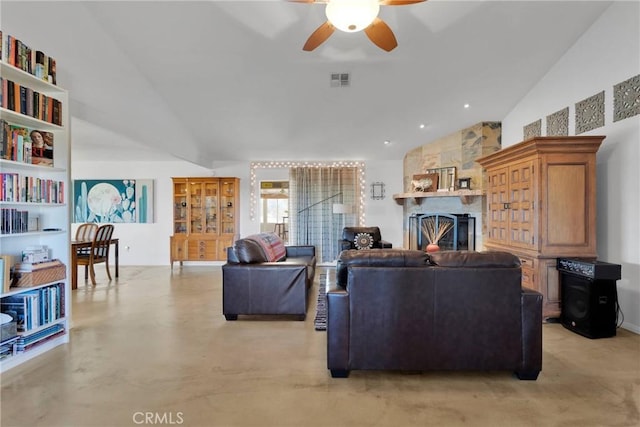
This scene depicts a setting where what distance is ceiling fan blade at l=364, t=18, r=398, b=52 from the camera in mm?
2400

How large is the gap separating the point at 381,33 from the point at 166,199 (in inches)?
231

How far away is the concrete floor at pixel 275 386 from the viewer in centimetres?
177

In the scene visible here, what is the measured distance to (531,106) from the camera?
182 inches

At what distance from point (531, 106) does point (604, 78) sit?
3.93ft

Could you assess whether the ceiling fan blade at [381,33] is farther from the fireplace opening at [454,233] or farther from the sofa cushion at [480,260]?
the fireplace opening at [454,233]

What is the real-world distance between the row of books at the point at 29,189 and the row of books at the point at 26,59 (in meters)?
0.83

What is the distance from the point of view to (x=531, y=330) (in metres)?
2.09

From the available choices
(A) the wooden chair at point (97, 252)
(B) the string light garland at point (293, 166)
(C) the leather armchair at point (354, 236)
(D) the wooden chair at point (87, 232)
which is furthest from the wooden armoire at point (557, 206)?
(D) the wooden chair at point (87, 232)

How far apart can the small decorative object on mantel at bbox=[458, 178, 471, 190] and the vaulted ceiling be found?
0.94m

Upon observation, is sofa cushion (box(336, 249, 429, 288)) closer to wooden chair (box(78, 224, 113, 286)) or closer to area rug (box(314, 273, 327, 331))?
area rug (box(314, 273, 327, 331))

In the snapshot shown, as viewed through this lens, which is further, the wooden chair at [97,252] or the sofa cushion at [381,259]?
the wooden chair at [97,252]

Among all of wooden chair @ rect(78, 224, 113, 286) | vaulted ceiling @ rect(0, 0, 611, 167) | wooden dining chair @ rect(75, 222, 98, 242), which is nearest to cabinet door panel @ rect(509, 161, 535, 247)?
vaulted ceiling @ rect(0, 0, 611, 167)

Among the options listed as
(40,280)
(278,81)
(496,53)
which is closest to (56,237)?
(40,280)

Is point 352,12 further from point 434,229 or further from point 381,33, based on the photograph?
point 434,229
